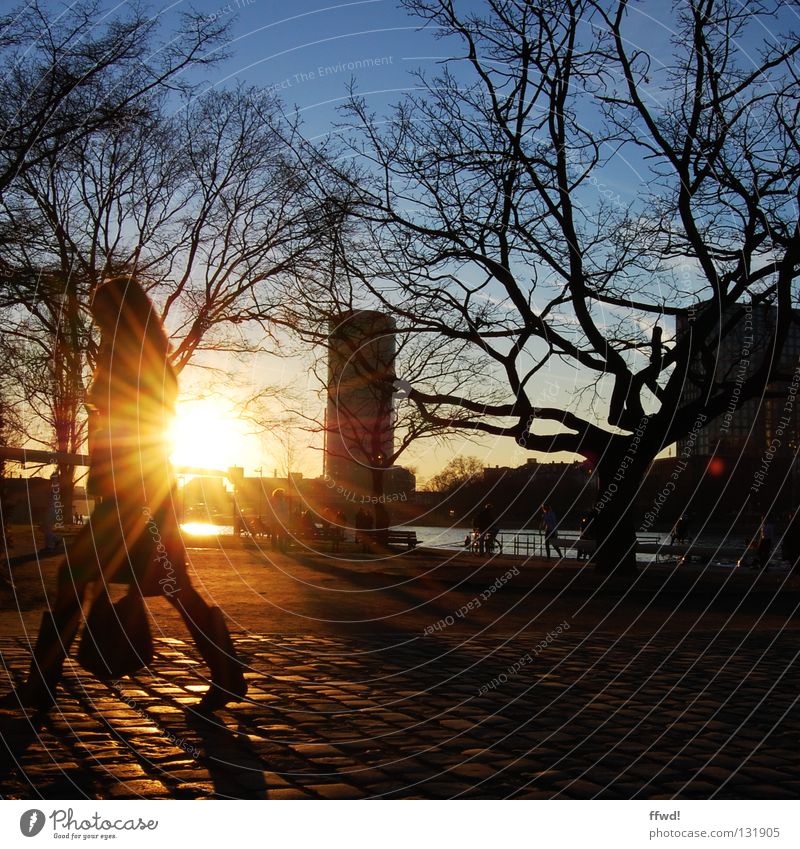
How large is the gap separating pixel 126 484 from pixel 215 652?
115 centimetres

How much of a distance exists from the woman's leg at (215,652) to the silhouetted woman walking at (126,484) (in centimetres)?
2

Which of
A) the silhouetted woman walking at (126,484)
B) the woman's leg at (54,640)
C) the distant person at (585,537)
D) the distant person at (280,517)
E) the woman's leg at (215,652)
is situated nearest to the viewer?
the silhouetted woman walking at (126,484)

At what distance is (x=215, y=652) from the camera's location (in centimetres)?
589

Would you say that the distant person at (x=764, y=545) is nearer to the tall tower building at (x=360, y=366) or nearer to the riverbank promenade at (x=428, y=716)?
the tall tower building at (x=360, y=366)

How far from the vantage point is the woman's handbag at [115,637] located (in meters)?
5.58

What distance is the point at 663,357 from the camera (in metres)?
20.9

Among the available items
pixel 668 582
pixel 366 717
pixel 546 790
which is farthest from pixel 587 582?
pixel 546 790

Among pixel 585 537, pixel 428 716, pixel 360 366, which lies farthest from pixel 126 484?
pixel 585 537

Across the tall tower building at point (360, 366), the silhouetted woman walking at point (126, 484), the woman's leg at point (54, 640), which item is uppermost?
the tall tower building at point (360, 366)

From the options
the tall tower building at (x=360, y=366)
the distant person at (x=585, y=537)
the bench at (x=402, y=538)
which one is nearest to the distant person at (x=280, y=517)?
the bench at (x=402, y=538)

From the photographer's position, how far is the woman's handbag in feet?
18.3

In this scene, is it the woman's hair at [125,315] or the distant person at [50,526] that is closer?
the woman's hair at [125,315]

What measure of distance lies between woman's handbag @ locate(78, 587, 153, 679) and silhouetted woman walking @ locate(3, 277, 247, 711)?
12 cm

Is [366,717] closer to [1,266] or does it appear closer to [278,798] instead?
[278,798]
